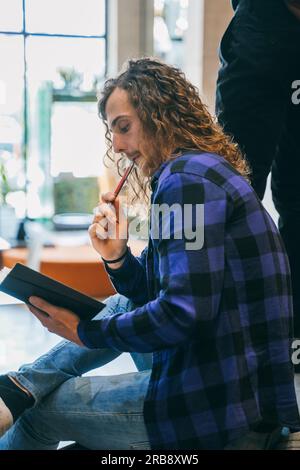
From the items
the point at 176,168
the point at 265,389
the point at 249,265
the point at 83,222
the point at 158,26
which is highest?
the point at 158,26

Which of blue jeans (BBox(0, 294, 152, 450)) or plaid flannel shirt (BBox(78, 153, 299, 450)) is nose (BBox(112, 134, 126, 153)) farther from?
blue jeans (BBox(0, 294, 152, 450))

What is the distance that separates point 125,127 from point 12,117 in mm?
5925

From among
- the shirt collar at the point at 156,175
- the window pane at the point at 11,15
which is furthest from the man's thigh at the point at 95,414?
the window pane at the point at 11,15

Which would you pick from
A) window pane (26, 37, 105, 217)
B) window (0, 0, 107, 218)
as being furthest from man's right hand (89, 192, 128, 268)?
window pane (26, 37, 105, 217)

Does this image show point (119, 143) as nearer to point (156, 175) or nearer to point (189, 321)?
point (156, 175)

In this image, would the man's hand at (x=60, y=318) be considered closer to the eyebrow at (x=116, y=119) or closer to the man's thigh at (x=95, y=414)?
the man's thigh at (x=95, y=414)

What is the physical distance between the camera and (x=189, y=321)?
1092 millimetres

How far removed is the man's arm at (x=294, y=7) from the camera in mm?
1857

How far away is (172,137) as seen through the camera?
1.29 m

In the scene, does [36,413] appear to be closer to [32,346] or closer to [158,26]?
[32,346]

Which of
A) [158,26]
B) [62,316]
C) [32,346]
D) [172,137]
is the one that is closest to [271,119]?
[172,137]

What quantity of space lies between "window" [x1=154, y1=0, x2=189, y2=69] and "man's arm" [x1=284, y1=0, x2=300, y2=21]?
4681mm

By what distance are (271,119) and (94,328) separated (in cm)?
109

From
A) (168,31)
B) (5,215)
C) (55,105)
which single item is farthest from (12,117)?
(168,31)
